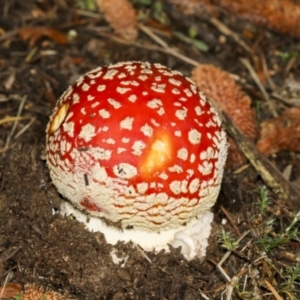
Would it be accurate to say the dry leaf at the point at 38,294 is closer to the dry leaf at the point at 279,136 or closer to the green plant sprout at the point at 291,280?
the green plant sprout at the point at 291,280

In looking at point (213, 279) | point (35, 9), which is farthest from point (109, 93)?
point (35, 9)

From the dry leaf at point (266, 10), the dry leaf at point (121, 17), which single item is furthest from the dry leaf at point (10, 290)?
the dry leaf at point (266, 10)

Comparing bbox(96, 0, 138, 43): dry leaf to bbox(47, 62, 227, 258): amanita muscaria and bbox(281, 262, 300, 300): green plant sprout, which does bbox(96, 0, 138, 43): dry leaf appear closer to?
bbox(47, 62, 227, 258): amanita muscaria

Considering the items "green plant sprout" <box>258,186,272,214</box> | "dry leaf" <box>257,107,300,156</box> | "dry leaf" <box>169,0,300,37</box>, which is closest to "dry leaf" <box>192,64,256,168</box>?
"dry leaf" <box>257,107,300,156</box>

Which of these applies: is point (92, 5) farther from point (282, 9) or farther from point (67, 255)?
point (67, 255)

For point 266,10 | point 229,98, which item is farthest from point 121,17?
A: point 229,98

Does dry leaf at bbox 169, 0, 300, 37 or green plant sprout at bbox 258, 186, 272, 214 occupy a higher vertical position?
dry leaf at bbox 169, 0, 300, 37
